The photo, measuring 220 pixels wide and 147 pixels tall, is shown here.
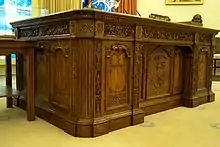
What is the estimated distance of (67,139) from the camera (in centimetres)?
198

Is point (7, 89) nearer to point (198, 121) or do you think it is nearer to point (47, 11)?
point (198, 121)

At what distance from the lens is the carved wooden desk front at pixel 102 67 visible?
2027 mm

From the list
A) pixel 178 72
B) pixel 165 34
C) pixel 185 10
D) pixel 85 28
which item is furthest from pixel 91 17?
pixel 185 10

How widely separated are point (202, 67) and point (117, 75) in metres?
1.54

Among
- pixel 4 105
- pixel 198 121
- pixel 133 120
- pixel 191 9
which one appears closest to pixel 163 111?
pixel 198 121

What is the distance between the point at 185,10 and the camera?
21.8ft

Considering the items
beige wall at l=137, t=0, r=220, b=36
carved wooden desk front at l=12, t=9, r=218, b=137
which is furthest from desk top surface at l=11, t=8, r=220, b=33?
beige wall at l=137, t=0, r=220, b=36

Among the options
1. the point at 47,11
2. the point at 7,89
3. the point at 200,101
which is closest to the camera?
the point at 7,89

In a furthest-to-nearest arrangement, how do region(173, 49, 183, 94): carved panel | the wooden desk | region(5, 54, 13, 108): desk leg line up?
region(173, 49, 183, 94): carved panel < region(5, 54, 13, 108): desk leg < the wooden desk

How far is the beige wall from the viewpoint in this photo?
6.37m

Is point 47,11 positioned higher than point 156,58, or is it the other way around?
point 47,11

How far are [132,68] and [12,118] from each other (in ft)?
3.91

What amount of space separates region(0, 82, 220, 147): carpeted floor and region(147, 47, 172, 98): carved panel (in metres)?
0.27

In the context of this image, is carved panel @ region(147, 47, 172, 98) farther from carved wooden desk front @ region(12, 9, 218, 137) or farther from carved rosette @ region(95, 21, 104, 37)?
carved rosette @ region(95, 21, 104, 37)
